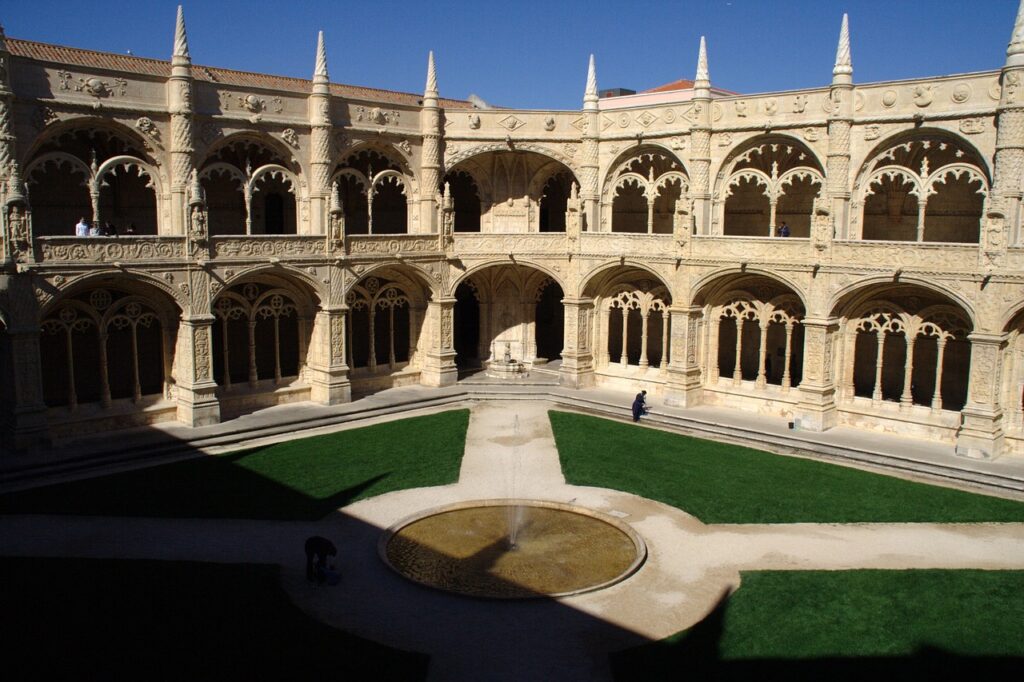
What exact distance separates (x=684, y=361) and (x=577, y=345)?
13.8 ft

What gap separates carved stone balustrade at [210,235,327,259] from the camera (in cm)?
2625

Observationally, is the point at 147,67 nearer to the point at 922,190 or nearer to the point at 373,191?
the point at 373,191

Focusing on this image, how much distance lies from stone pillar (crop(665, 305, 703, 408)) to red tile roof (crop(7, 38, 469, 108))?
13.6 meters

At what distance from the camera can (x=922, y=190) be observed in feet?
83.0

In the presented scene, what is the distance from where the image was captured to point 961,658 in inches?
543

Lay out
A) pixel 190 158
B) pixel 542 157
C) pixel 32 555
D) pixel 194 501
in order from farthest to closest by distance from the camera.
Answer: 1. pixel 542 157
2. pixel 190 158
3. pixel 194 501
4. pixel 32 555

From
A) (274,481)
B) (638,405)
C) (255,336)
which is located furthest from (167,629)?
(255,336)

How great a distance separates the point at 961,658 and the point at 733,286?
16752 mm

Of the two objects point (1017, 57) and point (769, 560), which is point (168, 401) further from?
point (1017, 57)

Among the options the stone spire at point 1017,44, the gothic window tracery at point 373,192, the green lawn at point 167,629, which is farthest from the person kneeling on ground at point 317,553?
the stone spire at point 1017,44

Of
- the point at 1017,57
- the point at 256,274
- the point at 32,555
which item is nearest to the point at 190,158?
the point at 256,274

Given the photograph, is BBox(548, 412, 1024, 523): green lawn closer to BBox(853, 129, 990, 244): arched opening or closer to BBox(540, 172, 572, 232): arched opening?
BBox(853, 129, 990, 244): arched opening

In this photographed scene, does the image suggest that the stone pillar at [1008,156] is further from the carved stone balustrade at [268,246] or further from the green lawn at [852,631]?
the carved stone balustrade at [268,246]

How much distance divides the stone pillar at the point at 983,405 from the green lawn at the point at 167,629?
1679 cm
